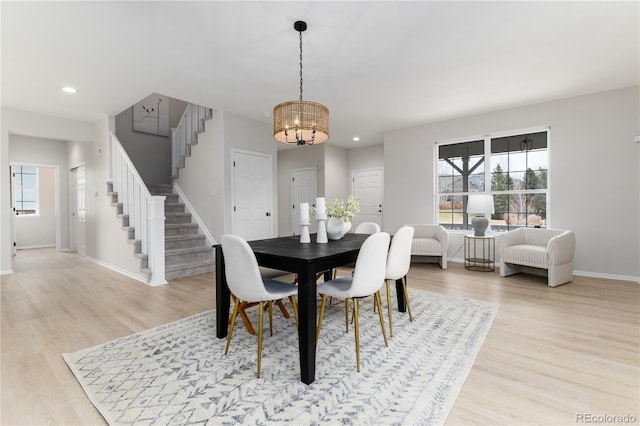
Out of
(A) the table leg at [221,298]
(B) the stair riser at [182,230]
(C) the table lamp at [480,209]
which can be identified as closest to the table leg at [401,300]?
(A) the table leg at [221,298]

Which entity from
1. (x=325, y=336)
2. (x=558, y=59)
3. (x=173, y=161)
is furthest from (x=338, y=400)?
(x=173, y=161)

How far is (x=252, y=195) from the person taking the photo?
541 cm

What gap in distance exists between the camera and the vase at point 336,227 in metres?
2.88

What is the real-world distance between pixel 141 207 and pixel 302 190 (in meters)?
4.08

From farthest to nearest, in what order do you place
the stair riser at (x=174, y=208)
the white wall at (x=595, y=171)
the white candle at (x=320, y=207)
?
the stair riser at (x=174, y=208)
the white wall at (x=595, y=171)
the white candle at (x=320, y=207)

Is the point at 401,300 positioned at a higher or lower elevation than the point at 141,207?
lower

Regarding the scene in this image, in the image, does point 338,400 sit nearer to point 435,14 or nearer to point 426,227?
point 435,14

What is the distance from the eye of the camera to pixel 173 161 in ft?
20.7

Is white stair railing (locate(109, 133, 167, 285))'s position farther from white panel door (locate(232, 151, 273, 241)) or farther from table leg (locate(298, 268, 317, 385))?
table leg (locate(298, 268, 317, 385))

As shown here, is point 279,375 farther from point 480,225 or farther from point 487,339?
point 480,225

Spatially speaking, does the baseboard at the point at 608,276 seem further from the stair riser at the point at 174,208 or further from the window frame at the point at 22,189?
the window frame at the point at 22,189

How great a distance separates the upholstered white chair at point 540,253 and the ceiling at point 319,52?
6.53 ft

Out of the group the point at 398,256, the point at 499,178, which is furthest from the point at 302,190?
the point at 398,256

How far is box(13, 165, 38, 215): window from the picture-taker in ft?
25.2
